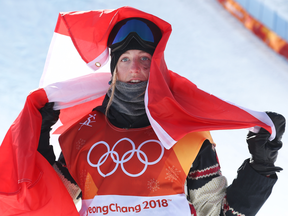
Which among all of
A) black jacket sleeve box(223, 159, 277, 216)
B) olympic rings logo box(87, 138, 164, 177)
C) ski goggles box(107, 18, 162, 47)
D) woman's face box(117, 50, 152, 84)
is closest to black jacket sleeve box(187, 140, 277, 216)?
black jacket sleeve box(223, 159, 277, 216)

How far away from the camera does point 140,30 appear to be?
2031 millimetres

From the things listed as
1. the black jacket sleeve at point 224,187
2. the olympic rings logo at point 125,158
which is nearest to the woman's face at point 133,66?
the olympic rings logo at point 125,158

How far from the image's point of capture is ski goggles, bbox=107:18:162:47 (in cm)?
203

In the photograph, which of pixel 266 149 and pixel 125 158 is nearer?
pixel 266 149

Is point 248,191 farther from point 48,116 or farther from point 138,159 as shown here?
point 48,116

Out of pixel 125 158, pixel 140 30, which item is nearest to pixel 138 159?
pixel 125 158

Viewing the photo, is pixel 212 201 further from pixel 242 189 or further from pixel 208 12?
pixel 208 12

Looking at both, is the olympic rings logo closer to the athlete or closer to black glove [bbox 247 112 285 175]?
the athlete

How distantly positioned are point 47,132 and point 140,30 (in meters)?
0.82

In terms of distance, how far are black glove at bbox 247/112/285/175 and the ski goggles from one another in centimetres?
81

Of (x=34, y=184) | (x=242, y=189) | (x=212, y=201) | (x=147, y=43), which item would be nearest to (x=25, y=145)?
(x=34, y=184)

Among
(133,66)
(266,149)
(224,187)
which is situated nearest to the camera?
(266,149)

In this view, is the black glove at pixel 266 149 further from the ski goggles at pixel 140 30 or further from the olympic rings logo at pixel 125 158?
the ski goggles at pixel 140 30

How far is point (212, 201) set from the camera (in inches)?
70.8
